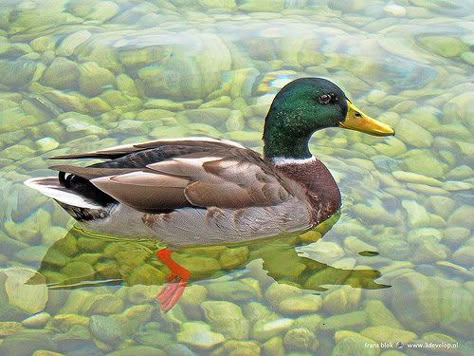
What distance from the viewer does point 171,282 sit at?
16.0 ft

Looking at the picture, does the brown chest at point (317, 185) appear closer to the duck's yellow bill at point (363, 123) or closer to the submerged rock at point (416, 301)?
the duck's yellow bill at point (363, 123)

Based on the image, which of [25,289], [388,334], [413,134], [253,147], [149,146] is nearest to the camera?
[388,334]

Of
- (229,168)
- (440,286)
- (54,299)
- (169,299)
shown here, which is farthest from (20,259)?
(440,286)

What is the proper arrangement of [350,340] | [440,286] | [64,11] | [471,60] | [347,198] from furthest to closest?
[64,11]
[471,60]
[347,198]
[440,286]
[350,340]

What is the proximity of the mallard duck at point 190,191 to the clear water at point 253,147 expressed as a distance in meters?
0.17

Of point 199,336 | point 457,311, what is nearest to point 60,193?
point 199,336

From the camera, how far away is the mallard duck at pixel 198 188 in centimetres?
486

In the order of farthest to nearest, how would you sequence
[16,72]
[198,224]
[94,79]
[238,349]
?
[16,72] → [94,79] → [198,224] → [238,349]

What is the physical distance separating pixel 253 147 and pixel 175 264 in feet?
4.08

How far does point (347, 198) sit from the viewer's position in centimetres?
554

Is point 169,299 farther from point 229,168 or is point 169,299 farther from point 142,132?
point 142,132

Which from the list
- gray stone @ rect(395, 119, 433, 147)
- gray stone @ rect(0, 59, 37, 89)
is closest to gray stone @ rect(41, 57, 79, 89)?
gray stone @ rect(0, 59, 37, 89)

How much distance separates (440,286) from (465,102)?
194cm

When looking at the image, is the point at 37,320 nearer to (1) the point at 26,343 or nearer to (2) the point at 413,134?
(1) the point at 26,343
